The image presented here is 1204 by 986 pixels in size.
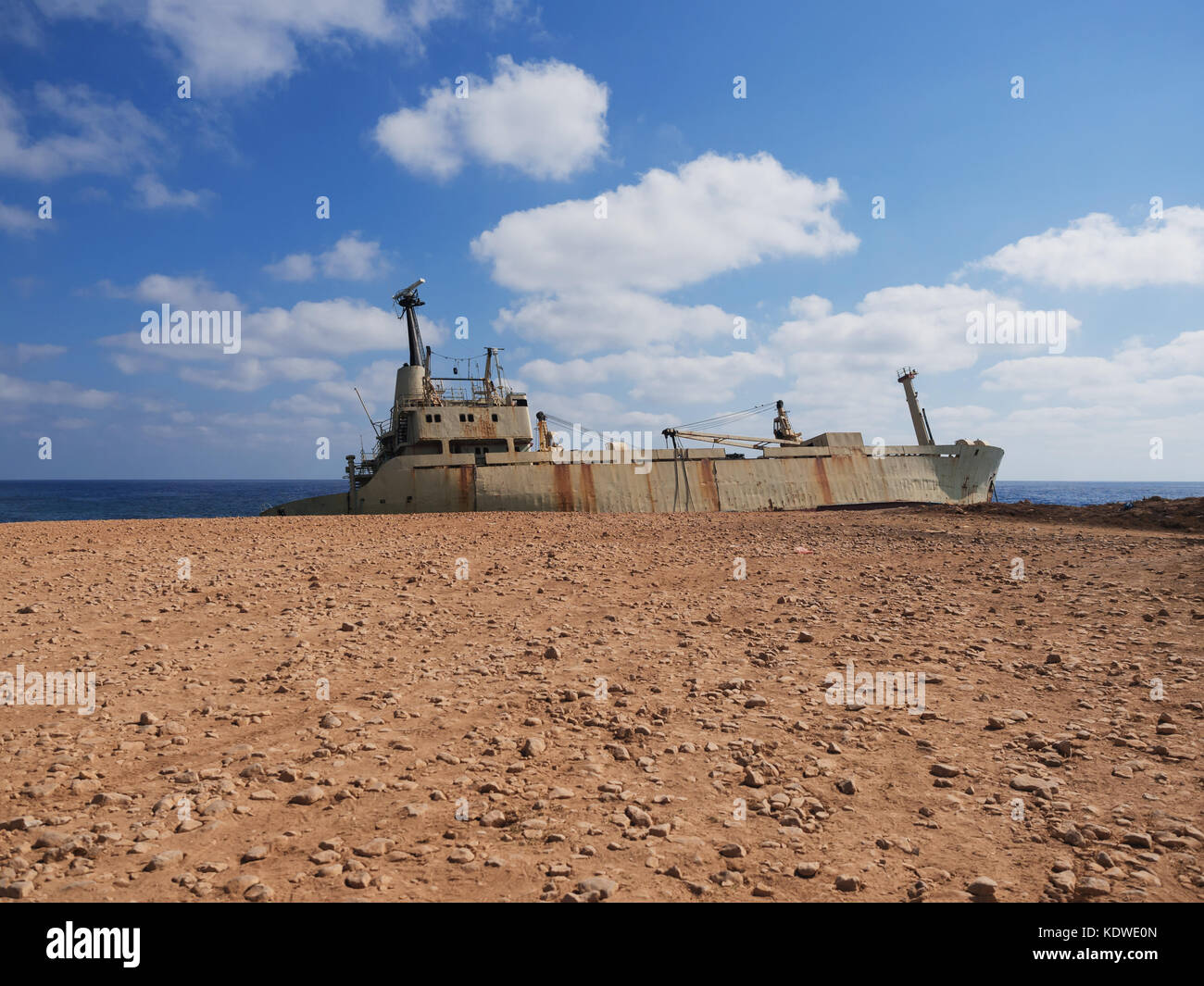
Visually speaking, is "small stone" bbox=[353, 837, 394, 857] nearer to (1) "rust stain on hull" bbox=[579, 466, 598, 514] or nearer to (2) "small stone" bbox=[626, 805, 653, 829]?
(2) "small stone" bbox=[626, 805, 653, 829]

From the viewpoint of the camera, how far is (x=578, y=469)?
89.6 ft

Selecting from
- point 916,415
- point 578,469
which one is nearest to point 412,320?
point 578,469

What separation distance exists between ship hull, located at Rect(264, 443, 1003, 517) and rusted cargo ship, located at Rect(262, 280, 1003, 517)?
0.15ft

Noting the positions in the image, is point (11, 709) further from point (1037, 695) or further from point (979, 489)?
point (979, 489)

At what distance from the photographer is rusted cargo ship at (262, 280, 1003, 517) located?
2614 centimetres

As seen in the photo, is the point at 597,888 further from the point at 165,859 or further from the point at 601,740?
the point at 165,859

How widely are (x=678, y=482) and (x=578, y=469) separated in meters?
4.83

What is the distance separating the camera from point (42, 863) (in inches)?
127

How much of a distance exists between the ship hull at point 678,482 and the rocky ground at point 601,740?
1539 cm

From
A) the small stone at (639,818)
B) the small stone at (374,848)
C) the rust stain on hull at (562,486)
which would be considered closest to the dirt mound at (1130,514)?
the rust stain on hull at (562,486)
